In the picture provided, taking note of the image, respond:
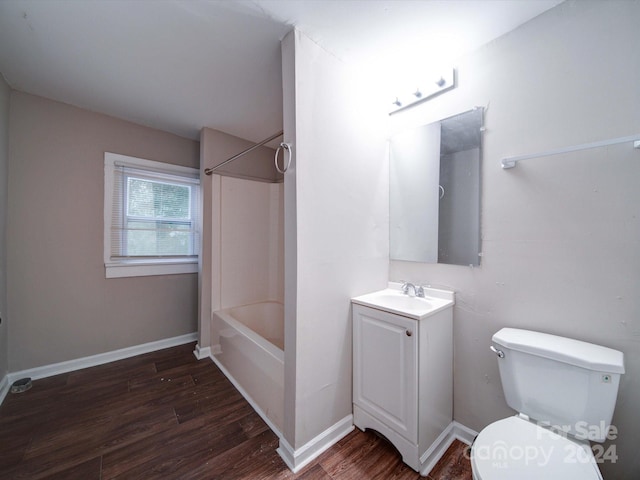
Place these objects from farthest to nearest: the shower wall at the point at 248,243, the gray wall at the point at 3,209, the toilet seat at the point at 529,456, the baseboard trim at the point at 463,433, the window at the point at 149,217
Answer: the shower wall at the point at 248,243 < the window at the point at 149,217 < the gray wall at the point at 3,209 < the baseboard trim at the point at 463,433 < the toilet seat at the point at 529,456

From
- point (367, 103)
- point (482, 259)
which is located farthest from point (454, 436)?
point (367, 103)

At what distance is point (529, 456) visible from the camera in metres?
0.86

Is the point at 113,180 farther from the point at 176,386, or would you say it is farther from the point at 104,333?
the point at 176,386

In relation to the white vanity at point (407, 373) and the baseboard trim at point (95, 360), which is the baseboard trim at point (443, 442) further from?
the baseboard trim at point (95, 360)

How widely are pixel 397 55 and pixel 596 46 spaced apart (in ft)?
2.95

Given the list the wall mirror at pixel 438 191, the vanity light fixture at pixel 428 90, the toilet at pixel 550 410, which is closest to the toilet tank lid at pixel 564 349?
the toilet at pixel 550 410

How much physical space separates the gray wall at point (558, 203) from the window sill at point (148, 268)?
102 inches

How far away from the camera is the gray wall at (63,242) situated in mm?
1900

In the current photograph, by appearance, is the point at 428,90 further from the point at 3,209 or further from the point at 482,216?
the point at 3,209

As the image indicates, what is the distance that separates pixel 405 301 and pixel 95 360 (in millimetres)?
2775

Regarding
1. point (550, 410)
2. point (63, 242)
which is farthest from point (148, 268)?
point (550, 410)

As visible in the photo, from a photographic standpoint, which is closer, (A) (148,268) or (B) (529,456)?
(B) (529,456)

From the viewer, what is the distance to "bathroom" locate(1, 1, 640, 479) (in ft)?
3.40

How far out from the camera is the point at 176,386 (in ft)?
6.33
